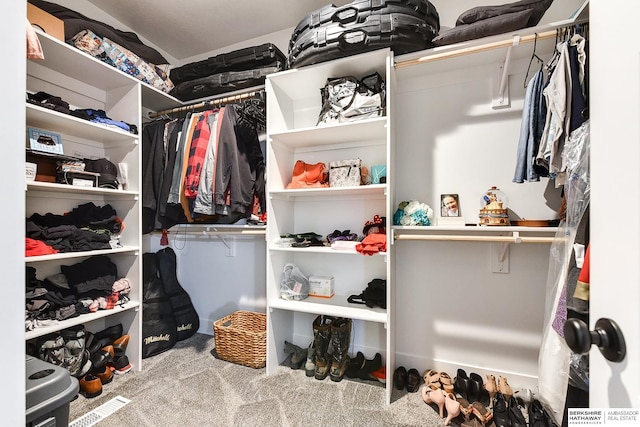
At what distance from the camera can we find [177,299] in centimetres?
238

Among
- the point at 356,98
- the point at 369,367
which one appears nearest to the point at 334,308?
the point at 369,367

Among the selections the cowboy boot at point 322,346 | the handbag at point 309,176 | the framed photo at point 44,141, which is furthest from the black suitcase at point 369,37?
the cowboy boot at point 322,346

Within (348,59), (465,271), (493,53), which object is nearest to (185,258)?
(348,59)

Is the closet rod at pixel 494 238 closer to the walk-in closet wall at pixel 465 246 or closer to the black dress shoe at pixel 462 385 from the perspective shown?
the walk-in closet wall at pixel 465 246

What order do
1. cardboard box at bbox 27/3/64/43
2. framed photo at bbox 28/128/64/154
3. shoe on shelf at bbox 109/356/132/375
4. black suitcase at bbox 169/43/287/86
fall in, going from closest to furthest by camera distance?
cardboard box at bbox 27/3/64/43 < framed photo at bbox 28/128/64/154 < shoe on shelf at bbox 109/356/132/375 < black suitcase at bbox 169/43/287/86

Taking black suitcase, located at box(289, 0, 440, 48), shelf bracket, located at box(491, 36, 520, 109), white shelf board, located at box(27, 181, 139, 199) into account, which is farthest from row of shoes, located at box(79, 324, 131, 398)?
shelf bracket, located at box(491, 36, 520, 109)

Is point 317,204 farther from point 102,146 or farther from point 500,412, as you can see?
point 102,146

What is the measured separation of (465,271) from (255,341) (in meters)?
1.48

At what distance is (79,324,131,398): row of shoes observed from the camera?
1646 mm

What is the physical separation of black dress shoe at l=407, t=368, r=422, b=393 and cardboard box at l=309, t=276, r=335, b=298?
2.29ft

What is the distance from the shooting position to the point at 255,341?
1.93 m
